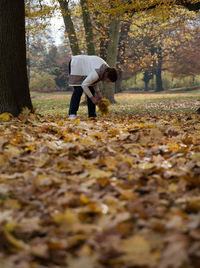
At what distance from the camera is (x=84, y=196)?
1840 millimetres

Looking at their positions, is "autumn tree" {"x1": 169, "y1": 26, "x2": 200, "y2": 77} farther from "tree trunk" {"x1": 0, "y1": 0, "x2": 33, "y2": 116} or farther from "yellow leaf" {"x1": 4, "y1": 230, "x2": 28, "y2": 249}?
"yellow leaf" {"x1": 4, "y1": 230, "x2": 28, "y2": 249}

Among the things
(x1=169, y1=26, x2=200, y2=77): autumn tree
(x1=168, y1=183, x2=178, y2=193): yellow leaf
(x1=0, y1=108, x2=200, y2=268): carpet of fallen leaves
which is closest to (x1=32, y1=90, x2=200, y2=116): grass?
(x1=0, y1=108, x2=200, y2=268): carpet of fallen leaves

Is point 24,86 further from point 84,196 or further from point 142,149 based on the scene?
point 84,196

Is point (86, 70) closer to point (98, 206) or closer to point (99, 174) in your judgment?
point (99, 174)

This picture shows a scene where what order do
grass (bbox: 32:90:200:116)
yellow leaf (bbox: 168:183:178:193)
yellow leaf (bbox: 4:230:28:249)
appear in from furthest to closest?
grass (bbox: 32:90:200:116)
yellow leaf (bbox: 168:183:178:193)
yellow leaf (bbox: 4:230:28:249)

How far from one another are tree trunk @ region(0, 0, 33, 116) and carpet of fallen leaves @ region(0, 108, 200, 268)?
7.46 ft

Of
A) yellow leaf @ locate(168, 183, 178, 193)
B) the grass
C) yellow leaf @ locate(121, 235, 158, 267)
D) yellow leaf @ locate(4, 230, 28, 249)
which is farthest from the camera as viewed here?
the grass

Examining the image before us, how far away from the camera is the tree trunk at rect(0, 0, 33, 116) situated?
5.21 meters

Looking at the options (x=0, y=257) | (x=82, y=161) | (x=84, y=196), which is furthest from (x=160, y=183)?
(x=0, y=257)

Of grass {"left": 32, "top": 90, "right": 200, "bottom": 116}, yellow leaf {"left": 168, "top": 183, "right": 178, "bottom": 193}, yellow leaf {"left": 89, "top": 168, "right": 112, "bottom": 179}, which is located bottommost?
yellow leaf {"left": 168, "top": 183, "right": 178, "bottom": 193}

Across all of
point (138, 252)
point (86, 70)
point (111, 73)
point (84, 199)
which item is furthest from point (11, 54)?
point (138, 252)

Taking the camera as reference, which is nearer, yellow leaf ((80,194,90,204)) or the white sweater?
yellow leaf ((80,194,90,204))

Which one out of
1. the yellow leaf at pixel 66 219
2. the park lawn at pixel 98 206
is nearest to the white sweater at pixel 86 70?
the park lawn at pixel 98 206

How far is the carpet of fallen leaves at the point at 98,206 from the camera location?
1.31 m
